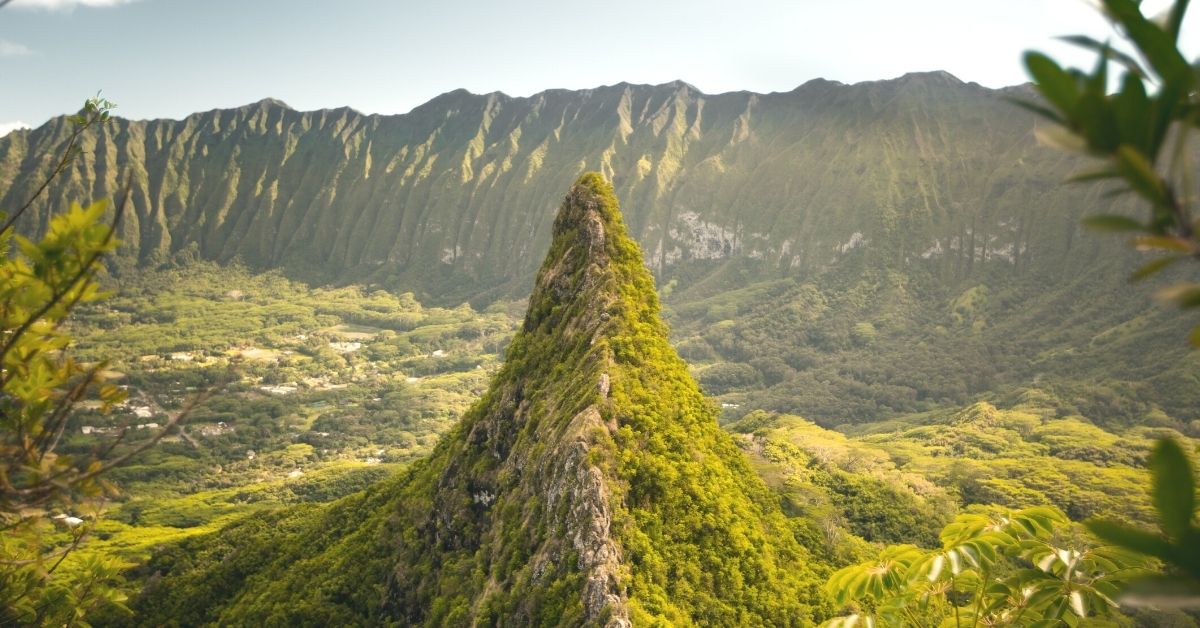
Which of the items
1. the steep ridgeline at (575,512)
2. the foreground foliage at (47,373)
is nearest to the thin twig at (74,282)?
the foreground foliage at (47,373)

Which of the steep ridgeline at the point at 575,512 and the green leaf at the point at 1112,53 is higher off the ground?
the green leaf at the point at 1112,53

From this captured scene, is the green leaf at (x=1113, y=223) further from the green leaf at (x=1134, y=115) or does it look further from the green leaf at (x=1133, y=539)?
the green leaf at (x=1133, y=539)

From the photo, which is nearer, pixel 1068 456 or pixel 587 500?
pixel 587 500

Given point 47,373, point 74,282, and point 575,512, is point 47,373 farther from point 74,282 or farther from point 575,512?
point 575,512

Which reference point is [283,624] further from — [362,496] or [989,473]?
[989,473]

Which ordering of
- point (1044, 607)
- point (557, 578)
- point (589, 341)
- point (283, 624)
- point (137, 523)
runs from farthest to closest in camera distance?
point (137, 523), point (283, 624), point (589, 341), point (557, 578), point (1044, 607)

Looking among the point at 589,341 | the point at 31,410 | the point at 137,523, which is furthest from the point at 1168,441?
the point at 137,523

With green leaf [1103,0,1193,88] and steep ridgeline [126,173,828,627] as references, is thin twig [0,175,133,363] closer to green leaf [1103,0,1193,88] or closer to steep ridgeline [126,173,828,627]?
green leaf [1103,0,1193,88]
